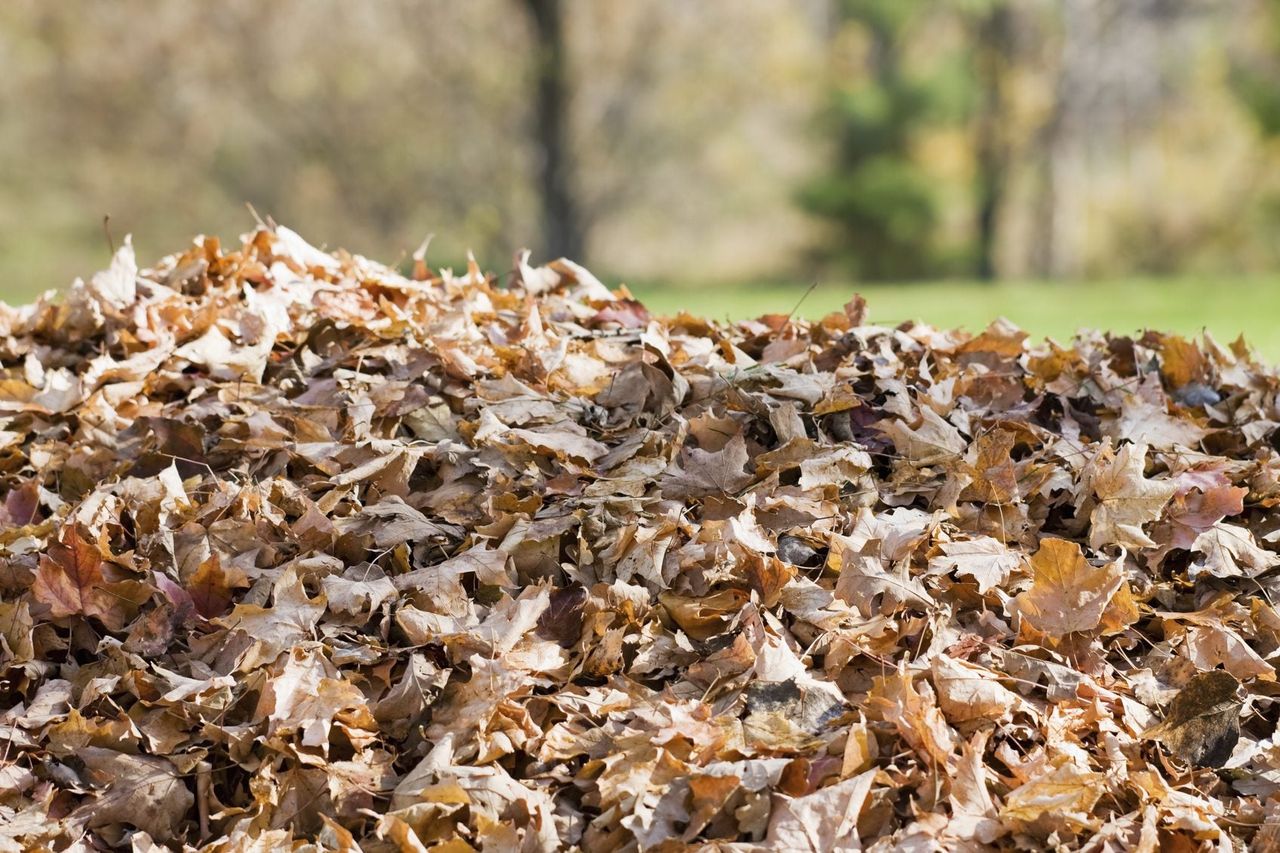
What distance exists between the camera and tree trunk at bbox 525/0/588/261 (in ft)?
48.3

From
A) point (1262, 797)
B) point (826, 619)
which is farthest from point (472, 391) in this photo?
point (1262, 797)

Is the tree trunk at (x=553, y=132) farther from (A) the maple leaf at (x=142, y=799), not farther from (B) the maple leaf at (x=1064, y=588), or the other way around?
(A) the maple leaf at (x=142, y=799)

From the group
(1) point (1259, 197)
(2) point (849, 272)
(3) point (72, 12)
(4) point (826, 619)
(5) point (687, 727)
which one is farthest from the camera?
(2) point (849, 272)

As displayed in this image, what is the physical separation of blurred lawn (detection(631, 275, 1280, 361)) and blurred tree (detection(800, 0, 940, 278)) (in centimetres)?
1009

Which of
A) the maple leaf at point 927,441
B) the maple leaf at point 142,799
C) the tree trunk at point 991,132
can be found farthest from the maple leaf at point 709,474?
the tree trunk at point 991,132

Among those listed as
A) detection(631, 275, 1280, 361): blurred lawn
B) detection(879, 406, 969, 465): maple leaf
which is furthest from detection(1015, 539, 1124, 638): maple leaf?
detection(631, 275, 1280, 361): blurred lawn

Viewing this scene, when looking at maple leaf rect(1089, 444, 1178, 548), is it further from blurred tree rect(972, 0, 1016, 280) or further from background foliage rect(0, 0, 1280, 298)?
blurred tree rect(972, 0, 1016, 280)

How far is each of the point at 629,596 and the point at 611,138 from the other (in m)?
15.9

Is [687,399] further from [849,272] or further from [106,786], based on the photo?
[849,272]

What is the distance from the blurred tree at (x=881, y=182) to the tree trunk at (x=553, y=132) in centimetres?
786

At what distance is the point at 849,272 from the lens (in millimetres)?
22984

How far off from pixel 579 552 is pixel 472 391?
0.69 meters

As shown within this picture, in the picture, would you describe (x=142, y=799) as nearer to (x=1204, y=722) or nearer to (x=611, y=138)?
(x=1204, y=722)

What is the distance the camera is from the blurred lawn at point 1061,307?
7.82 meters
